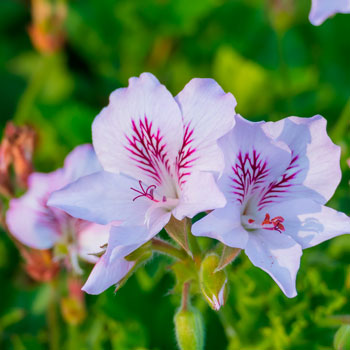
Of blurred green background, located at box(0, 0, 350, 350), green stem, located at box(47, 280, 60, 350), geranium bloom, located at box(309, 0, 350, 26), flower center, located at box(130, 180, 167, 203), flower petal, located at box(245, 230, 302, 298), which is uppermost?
geranium bloom, located at box(309, 0, 350, 26)

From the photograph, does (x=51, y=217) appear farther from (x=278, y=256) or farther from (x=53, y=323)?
(x=278, y=256)

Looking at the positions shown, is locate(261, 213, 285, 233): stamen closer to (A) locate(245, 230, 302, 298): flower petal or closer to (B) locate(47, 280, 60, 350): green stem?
(A) locate(245, 230, 302, 298): flower petal

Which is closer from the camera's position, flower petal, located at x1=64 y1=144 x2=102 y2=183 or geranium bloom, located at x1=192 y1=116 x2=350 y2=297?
geranium bloom, located at x1=192 y1=116 x2=350 y2=297

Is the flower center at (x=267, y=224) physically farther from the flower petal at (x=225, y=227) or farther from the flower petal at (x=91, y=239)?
the flower petal at (x=91, y=239)

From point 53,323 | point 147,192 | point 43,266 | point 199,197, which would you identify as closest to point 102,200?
point 147,192

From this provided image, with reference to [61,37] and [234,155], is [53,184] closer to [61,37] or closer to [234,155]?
[234,155]

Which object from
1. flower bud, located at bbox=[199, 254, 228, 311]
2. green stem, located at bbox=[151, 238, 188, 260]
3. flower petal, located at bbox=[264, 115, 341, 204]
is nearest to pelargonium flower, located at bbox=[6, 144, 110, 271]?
green stem, located at bbox=[151, 238, 188, 260]
